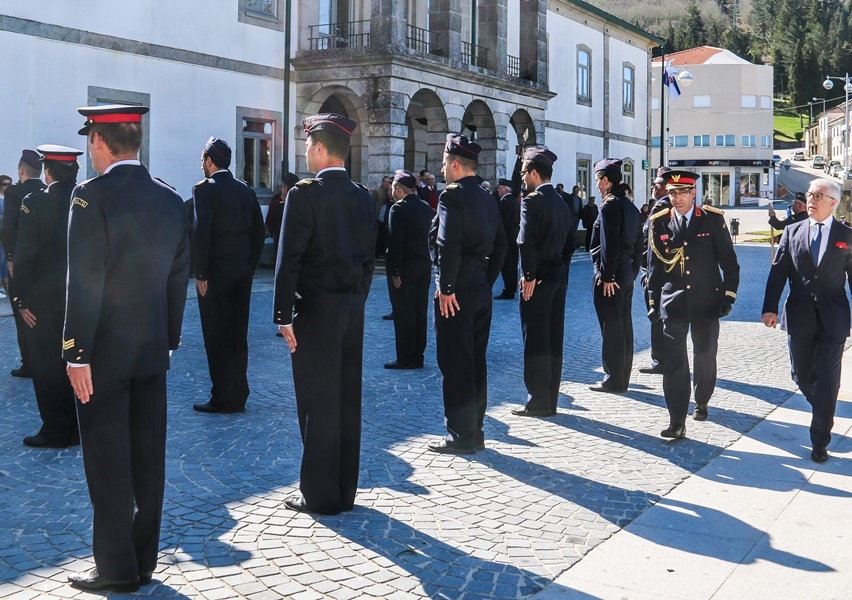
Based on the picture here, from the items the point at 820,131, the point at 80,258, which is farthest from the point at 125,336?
the point at 820,131

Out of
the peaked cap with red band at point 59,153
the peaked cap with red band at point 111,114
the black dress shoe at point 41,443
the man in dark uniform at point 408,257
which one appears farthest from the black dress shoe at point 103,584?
the man in dark uniform at point 408,257

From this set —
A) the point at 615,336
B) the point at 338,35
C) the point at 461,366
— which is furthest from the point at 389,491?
the point at 338,35

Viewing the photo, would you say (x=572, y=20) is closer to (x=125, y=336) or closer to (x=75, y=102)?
(x=75, y=102)

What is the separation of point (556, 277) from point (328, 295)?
2963mm

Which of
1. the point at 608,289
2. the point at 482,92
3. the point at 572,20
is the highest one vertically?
the point at 572,20

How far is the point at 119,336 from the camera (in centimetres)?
422

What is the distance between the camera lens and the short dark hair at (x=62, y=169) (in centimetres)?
664

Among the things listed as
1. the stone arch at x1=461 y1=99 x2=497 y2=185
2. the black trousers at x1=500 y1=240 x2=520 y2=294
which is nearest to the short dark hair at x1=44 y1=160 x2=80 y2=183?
the black trousers at x1=500 y1=240 x2=520 y2=294

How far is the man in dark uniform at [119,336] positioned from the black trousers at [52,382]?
2469mm

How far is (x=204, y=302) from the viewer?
25.5 feet

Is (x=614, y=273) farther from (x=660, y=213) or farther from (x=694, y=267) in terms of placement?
(x=694, y=267)

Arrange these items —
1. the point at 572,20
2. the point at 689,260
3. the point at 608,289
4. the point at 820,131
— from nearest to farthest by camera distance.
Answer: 1. the point at 689,260
2. the point at 608,289
3. the point at 572,20
4. the point at 820,131

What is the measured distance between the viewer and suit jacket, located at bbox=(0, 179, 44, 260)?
7766mm

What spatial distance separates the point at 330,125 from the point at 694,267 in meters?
3.15
